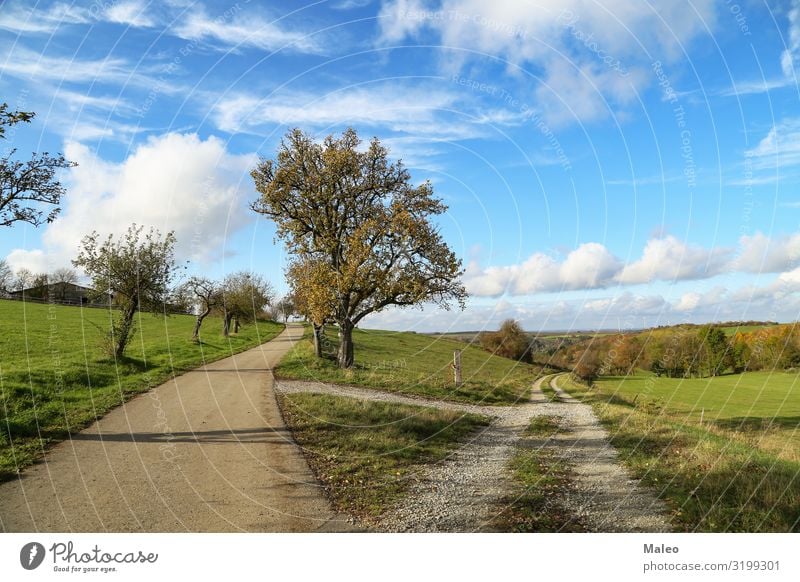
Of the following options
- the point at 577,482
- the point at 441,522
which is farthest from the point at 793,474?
the point at 441,522

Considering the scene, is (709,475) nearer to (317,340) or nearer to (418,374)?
(418,374)

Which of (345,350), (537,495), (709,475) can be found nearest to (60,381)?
(345,350)

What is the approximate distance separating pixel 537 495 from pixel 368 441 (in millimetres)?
5398

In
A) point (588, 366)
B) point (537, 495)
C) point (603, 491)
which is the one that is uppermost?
point (537, 495)

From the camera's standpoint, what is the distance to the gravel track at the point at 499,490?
7.80 metres

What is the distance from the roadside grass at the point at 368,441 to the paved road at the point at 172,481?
1.72ft

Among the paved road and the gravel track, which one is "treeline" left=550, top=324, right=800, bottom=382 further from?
the paved road

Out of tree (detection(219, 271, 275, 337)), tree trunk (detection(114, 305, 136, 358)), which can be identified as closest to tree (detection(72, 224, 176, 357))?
tree trunk (detection(114, 305, 136, 358))

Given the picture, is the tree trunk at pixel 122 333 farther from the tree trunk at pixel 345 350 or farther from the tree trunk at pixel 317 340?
the tree trunk at pixel 345 350

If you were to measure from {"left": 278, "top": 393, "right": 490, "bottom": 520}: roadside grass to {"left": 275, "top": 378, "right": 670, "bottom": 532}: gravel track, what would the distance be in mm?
501

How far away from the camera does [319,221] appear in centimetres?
2602

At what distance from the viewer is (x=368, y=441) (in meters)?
13.1

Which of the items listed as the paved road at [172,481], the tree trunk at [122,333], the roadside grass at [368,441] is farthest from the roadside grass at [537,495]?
the tree trunk at [122,333]

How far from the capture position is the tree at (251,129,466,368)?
2419 cm
